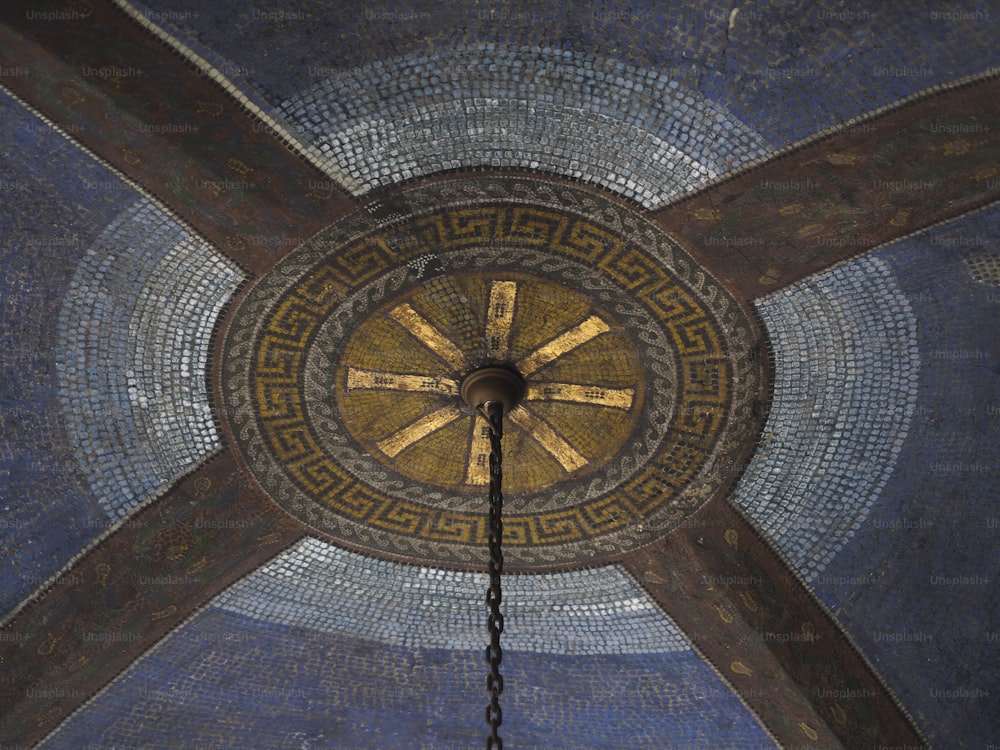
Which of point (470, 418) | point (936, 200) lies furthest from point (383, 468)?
point (936, 200)

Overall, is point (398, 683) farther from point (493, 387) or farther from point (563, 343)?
point (563, 343)

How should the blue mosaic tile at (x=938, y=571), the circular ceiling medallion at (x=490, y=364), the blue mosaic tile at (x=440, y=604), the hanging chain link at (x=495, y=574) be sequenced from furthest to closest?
the blue mosaic tile at (x=440, y=604)
the blue mosaic tile at (x=938, y=571)
the circular ceiling medallion at (x=490, y=364)
the hanging chain link at (x=495, y=574)

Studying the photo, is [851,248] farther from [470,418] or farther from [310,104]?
[310,104]

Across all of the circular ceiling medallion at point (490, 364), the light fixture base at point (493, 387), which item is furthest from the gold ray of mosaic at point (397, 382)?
the light fixture base at point (493, 387)

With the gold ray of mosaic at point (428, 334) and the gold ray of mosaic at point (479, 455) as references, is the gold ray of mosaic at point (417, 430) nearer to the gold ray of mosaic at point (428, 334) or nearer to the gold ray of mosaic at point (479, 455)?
the gold ray of mosaic at point (479, 455)

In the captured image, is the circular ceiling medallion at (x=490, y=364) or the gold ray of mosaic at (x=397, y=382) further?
the gold ray of mosaic at (x=397, y=382)

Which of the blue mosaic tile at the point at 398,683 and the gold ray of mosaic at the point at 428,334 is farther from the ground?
the gold ray of mosaic at the point at 428,334

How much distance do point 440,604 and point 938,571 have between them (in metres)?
3.76

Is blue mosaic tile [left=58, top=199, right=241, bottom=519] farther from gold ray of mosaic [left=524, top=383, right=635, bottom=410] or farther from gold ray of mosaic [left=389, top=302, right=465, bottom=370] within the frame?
gold ray of mosaic [left=524, top=383, right=635, bottom=410]

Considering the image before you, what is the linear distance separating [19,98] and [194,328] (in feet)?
5.78

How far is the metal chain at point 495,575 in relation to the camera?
221 inches

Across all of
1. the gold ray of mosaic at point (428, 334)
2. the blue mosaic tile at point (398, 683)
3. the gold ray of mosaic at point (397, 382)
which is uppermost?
the gold ray of mosaic at point (428, 334)

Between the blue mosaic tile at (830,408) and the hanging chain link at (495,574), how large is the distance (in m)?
1.84

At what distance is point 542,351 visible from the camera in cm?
717
